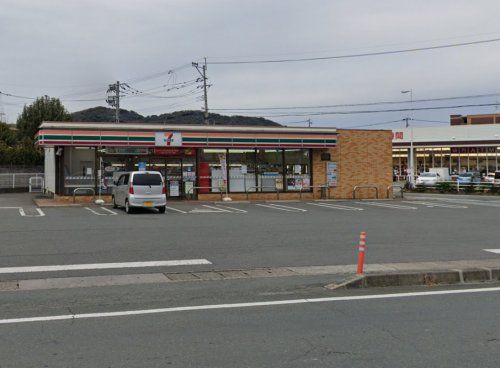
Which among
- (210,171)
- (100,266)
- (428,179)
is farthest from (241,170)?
(428,179)

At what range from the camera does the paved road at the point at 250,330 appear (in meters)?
5.27

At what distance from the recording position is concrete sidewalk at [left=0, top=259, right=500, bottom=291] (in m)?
8.90

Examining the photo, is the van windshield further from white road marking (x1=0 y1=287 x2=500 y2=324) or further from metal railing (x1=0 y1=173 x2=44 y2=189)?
metal railing (x1=0 y1=173 x2=44 y2=189)

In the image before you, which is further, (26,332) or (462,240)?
(462,240)

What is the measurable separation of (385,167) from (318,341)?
1160 inches

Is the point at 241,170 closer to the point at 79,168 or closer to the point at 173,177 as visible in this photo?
the point at 173,177

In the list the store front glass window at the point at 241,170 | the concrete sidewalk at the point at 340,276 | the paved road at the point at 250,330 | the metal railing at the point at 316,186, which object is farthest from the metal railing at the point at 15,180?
the paved road at the point at 250,330

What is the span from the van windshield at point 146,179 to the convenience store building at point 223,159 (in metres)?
6.19

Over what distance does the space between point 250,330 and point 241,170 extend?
83.0ft

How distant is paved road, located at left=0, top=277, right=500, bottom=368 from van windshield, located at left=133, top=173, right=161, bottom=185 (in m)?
14.3

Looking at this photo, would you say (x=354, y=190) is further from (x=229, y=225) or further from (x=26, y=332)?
(x=26, y=332)

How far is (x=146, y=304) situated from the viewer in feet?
24.9

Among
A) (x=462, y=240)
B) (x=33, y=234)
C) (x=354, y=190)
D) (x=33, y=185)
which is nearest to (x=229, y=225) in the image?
(x=33, y=234)

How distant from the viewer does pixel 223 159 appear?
100 ft
